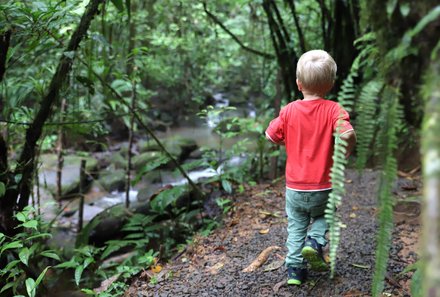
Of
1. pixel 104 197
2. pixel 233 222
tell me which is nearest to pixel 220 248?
pixel 233 222

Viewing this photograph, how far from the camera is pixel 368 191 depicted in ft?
14.7

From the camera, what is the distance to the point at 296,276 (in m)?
2.54

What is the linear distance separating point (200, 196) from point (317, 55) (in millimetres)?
2972

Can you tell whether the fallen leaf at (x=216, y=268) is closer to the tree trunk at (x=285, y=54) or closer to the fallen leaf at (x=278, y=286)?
the fallen leaf at (x=278, y=286)

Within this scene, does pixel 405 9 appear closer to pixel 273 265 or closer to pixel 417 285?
pixel 417 285

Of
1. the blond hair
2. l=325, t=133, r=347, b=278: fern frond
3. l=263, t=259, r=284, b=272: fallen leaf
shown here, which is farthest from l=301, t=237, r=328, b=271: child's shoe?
l=325, t=133, r=347, b=278: fern frond

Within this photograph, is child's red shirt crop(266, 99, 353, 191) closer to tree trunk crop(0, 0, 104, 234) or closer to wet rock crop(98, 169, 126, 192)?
tree trunk crop(0, 0, 104, 234)

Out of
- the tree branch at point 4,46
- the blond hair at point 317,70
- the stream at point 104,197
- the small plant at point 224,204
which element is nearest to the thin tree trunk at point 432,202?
the blond hair at point 317,70

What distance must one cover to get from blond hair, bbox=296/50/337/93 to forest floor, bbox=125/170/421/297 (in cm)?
67

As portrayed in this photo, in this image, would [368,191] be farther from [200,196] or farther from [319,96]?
[319,96]

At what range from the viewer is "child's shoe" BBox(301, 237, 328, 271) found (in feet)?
7.72

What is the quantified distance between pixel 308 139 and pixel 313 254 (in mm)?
648

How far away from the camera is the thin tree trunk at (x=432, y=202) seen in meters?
0.74

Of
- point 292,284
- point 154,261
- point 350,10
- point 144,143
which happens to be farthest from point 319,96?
point 144,143
